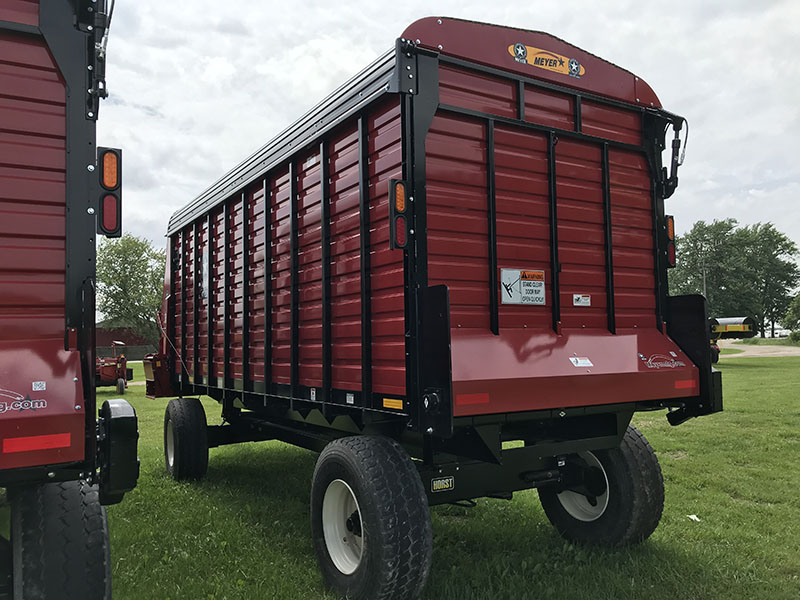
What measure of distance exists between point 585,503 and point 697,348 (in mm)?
1487

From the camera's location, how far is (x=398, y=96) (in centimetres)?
382

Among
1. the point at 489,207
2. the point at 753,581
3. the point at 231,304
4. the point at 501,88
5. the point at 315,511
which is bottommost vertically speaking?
the point at 753,581

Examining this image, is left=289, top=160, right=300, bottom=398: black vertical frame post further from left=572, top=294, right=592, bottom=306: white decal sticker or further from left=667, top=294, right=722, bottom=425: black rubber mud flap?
left=667, top=294, right=722, bottom=425: black rubber mud flap

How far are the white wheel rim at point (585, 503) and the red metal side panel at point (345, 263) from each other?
2053 millimetres

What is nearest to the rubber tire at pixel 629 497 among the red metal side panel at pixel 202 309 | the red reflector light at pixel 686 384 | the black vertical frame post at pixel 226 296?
the red reflector light at pixel 686 384

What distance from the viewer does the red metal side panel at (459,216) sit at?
3.83 metres

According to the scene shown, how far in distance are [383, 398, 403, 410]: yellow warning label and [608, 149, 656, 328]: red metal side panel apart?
1887 millimetres

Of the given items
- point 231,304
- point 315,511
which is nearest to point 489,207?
point 315,511

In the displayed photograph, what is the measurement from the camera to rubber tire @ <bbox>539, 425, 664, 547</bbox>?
458cm

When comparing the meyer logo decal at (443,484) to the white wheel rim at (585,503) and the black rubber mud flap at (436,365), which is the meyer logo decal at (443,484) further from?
the white wheel rim at (585,503)

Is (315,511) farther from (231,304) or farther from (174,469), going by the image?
(174,469)

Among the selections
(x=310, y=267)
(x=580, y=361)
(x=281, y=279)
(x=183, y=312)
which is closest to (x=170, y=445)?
(x=183, y=312)

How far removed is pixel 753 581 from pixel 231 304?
4792 millimetres

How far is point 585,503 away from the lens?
4984 mm
